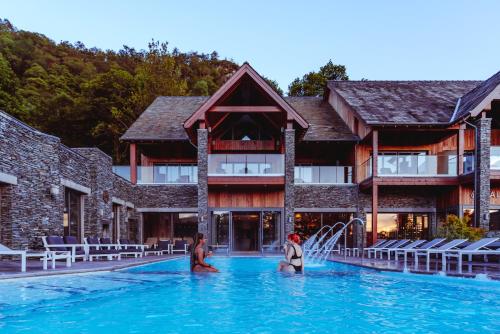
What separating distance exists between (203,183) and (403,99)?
39.3 feet

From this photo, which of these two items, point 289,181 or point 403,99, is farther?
point 403,99

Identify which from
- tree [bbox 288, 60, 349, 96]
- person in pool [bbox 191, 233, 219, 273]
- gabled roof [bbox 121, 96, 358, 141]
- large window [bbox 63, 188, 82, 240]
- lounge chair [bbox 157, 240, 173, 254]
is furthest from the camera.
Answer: tree [bbox 288, 60, 349, 96]

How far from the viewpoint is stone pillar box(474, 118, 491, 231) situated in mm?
19734

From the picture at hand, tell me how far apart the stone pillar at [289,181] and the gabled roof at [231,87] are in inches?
34.9

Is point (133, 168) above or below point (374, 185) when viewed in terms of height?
above

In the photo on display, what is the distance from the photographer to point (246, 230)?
23.2 metres

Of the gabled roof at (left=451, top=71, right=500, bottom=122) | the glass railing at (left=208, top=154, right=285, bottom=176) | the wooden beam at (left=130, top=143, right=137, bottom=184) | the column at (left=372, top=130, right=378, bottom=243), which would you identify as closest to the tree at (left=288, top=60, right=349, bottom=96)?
the gabled roof at (left=451, top=71, right=500, bottom=122)

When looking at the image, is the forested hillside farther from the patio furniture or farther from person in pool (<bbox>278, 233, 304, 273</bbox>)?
person in pool (<bbox>278, 233, 304, 273</bbox>)

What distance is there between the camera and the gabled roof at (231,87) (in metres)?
20.6

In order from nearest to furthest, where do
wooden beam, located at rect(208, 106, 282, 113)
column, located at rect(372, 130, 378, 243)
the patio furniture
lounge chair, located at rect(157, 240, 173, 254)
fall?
the patio furniture
wooden beam, located at rect(208, 106, 282, 113)
column, located at rect(372, 130, 378, 243)
lounge chair, located at rect(157, 240, 173, 254)

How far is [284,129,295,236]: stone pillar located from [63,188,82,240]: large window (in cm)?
897

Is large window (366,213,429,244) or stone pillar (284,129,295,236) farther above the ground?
stone pillar (284,129,295,236)

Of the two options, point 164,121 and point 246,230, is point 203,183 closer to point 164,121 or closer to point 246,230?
point 246,230

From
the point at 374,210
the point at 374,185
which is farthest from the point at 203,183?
the point at 374,210
